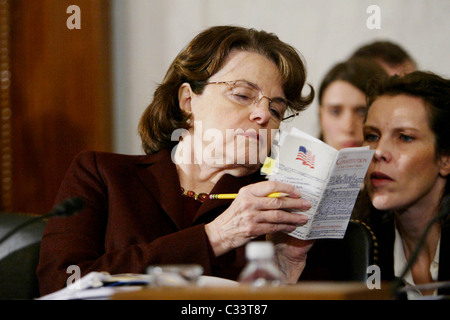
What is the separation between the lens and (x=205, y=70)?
1.87 meters

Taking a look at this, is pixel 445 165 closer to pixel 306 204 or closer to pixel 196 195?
pixel 306 204

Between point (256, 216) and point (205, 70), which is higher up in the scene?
point (205, 70)

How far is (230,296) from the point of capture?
2.85ft

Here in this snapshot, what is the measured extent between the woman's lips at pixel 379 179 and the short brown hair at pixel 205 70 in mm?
335

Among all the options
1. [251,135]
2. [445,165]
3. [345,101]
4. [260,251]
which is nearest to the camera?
[260,251]

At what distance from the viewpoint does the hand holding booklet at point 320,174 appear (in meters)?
1.44

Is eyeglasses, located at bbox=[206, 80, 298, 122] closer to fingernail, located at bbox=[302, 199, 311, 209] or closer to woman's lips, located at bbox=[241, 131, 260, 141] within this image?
woman's lips, located at bbox=[241, 131, 260, 141]

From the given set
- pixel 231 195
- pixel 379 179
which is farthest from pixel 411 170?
pixel 231 195

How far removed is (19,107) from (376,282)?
6.33 ft

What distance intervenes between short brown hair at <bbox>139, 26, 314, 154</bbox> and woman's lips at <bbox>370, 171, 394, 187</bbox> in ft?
1.10

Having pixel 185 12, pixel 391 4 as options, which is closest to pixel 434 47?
pixel 391 4

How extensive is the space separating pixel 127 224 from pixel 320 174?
1.92 ft

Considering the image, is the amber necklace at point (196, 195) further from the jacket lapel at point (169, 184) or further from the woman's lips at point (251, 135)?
the woman's lips at point (251, 135)

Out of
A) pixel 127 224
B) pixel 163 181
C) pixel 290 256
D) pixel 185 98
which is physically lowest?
pixel 290 256
